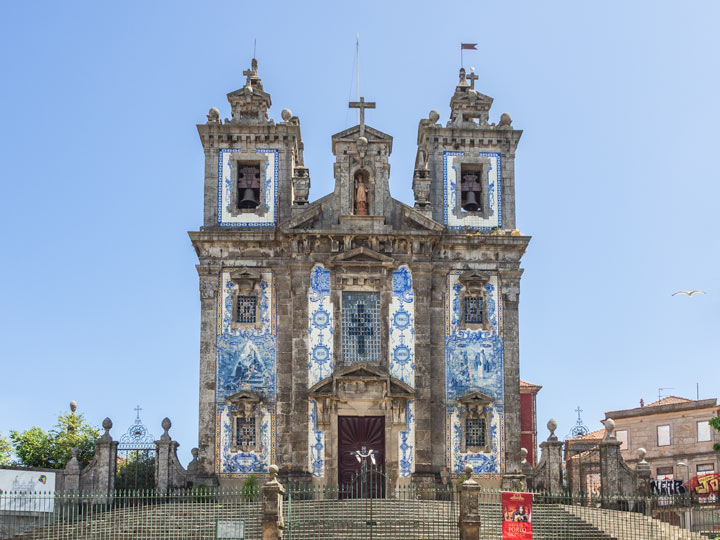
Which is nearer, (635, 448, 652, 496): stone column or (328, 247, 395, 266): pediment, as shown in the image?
(635, 448, 652, 496): stone column

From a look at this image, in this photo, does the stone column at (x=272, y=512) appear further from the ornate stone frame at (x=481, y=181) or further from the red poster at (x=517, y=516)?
the ornate stone frame at (x=481, y=181)

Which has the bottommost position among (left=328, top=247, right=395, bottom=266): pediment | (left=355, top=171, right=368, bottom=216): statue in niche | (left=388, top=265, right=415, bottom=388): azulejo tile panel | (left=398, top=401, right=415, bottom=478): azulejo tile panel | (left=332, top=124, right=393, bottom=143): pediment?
(left=398, top=401, right=415, bottom=478): azulejo tile panel

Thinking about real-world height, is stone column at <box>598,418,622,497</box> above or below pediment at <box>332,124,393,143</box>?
below

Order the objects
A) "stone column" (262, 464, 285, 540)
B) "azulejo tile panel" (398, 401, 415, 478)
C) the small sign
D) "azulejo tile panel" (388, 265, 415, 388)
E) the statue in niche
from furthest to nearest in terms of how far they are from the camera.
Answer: the statue in niche
"azulejo tile panel" (388, 265, 415, 388)
"azulejo tile panel" (398, 401, 415, 478)
the small sign
"stone column" (262, 464, 285, 540)

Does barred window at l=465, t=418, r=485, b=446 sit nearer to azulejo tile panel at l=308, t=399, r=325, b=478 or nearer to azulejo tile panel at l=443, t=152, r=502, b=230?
azulejo tile panel at l=308, t=399, r=325, b=478

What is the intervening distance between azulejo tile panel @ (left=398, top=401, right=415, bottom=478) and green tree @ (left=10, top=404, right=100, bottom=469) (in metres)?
12.6

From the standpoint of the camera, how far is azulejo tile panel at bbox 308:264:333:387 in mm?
33062

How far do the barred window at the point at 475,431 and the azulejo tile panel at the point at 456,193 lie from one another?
6211 mm

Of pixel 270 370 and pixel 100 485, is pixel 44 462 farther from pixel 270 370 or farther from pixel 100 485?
pixel 270 370

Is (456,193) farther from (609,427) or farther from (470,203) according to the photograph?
(609,427)

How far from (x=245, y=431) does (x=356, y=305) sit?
5.10 metres

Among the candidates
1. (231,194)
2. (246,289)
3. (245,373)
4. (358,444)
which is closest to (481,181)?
(231,194)

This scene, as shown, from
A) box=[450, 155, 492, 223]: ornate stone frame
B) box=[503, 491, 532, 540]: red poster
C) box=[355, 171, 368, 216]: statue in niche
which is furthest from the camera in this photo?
box=[450, 155, 492, 223]: ornate stone frame

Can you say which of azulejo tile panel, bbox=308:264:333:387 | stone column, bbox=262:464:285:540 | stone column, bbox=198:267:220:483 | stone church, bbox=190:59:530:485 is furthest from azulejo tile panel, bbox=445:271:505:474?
stone column, bbox=262:464:285:540
